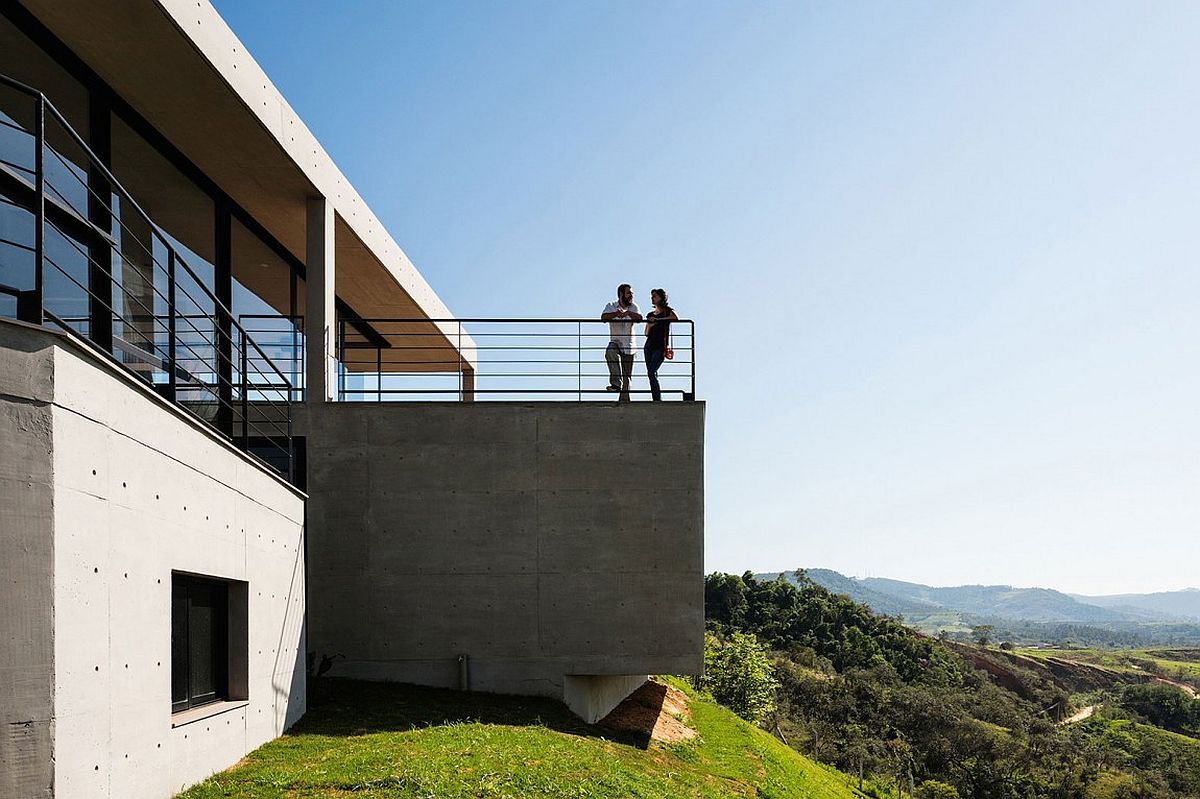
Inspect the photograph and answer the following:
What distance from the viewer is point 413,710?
12.3m

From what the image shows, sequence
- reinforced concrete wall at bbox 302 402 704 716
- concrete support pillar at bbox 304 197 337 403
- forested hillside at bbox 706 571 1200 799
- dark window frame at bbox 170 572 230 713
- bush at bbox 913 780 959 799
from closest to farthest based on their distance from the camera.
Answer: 1. dark window frame at bbox 170 572 230 713
2. reinforced concrete wall at bbox 302 402 704 716
3. concrete support pillar at bbox 304 197 337 403
4. bush at bbox 913 780 959 799
5. forested hillside at bbox 706 571 1200 799

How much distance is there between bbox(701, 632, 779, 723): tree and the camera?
35.5m

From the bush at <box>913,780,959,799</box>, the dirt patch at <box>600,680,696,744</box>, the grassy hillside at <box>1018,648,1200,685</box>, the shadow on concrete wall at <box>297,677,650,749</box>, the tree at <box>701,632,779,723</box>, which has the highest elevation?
the shadow on concrete wall at <box>297,677,650,749</box>

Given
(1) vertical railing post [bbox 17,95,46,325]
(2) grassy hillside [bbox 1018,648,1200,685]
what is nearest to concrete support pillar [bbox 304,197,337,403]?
(1) vertical railing post [bbox 17,95,46,325]

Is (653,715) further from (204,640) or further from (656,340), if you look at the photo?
(204,640)

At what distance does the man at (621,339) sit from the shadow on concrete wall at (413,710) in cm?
466

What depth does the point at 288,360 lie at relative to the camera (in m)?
16.2

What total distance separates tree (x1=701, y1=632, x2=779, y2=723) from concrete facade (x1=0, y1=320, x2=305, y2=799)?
28379 millimetres

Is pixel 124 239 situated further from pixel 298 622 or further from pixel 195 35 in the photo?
pixel 298 622

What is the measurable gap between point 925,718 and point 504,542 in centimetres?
4574

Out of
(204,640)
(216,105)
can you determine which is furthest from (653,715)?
(216,105)

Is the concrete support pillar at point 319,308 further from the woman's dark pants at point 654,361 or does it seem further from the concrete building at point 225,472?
the woman's dark pants at point 654,361

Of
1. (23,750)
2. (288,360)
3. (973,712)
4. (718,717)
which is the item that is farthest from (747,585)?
(23,750)

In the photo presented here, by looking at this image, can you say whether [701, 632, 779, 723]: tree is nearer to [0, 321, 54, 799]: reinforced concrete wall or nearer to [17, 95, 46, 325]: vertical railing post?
[0, 321, 54, 799]: reinforced concrete wall
